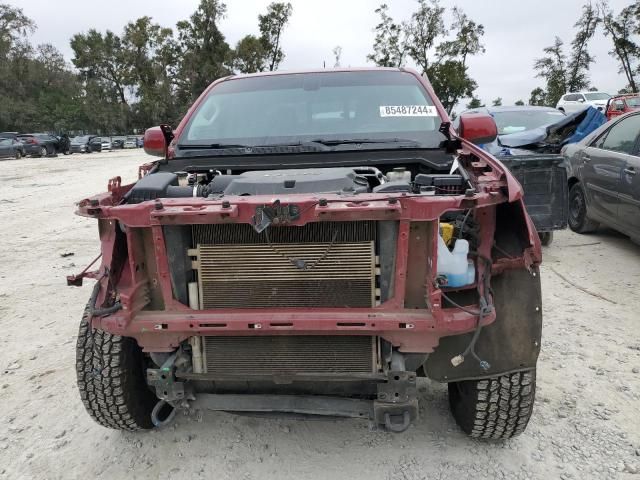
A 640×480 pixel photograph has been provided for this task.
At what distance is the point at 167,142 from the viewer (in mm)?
3715

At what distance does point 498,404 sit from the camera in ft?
8.34

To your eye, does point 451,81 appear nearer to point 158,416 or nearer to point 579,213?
point 579,213

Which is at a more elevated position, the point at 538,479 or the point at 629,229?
the point at 629,229

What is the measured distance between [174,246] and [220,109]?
166 cm

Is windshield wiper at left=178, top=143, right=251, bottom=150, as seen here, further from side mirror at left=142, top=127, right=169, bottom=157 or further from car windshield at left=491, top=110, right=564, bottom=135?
car windshield at left=491, top=110, right=564, bottom=135

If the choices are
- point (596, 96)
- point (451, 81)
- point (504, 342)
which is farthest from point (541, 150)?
point (451, 81)

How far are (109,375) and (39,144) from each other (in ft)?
103

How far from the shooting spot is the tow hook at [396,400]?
7.46 feet

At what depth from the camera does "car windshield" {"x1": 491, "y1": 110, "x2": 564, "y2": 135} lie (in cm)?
865

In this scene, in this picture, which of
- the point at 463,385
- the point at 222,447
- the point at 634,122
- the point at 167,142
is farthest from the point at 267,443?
the point at 634,122

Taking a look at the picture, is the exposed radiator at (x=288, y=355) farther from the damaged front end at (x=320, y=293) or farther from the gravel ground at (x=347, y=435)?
the gravel ground at (x=347, y=435)

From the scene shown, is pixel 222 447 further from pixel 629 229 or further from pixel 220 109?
pixel 629 229

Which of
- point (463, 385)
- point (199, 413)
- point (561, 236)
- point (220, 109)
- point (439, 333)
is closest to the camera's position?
point (439, 333)

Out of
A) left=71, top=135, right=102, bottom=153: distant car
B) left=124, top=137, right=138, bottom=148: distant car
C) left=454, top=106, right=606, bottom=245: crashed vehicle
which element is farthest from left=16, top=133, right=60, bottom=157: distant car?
left=454, top=106, right=606, bottom=245: crashed vehicle
